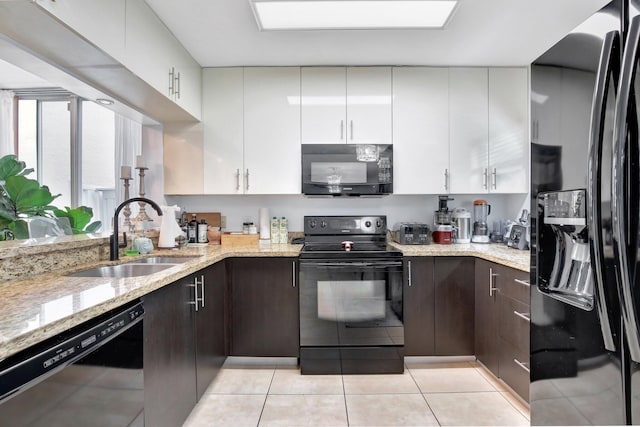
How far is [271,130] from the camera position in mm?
2752

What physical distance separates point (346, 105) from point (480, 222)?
4.93 feet

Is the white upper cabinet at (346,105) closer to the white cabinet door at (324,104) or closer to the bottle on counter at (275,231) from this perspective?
the white cabinet door at (324,104)

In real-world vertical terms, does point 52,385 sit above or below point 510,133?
below

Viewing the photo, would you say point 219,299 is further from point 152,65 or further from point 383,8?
point 383,8

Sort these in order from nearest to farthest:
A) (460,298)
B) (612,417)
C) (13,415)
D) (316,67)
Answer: (13,415) < (612,417) < (460,298) < (316,67)

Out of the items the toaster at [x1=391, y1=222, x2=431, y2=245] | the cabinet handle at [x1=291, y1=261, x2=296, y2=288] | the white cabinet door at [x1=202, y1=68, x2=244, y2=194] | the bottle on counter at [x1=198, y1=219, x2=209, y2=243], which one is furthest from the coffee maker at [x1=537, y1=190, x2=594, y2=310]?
the bottle on counter at [x1=198, y1=219, x2=209, y2=243]

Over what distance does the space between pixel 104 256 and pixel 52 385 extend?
1.21 metres

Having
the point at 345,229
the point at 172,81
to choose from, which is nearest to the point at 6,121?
the point at 172,81

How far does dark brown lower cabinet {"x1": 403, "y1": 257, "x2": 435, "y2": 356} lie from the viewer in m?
2.46

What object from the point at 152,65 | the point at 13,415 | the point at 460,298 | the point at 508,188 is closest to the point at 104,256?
the point at 152,65

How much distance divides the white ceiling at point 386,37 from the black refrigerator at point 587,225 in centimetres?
102

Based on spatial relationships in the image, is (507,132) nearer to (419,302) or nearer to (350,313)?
(419,302)

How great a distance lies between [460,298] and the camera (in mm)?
2455

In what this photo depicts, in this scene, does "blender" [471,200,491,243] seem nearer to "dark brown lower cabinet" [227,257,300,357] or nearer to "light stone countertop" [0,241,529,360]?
"light stone countertop" [0,241,529,360]
